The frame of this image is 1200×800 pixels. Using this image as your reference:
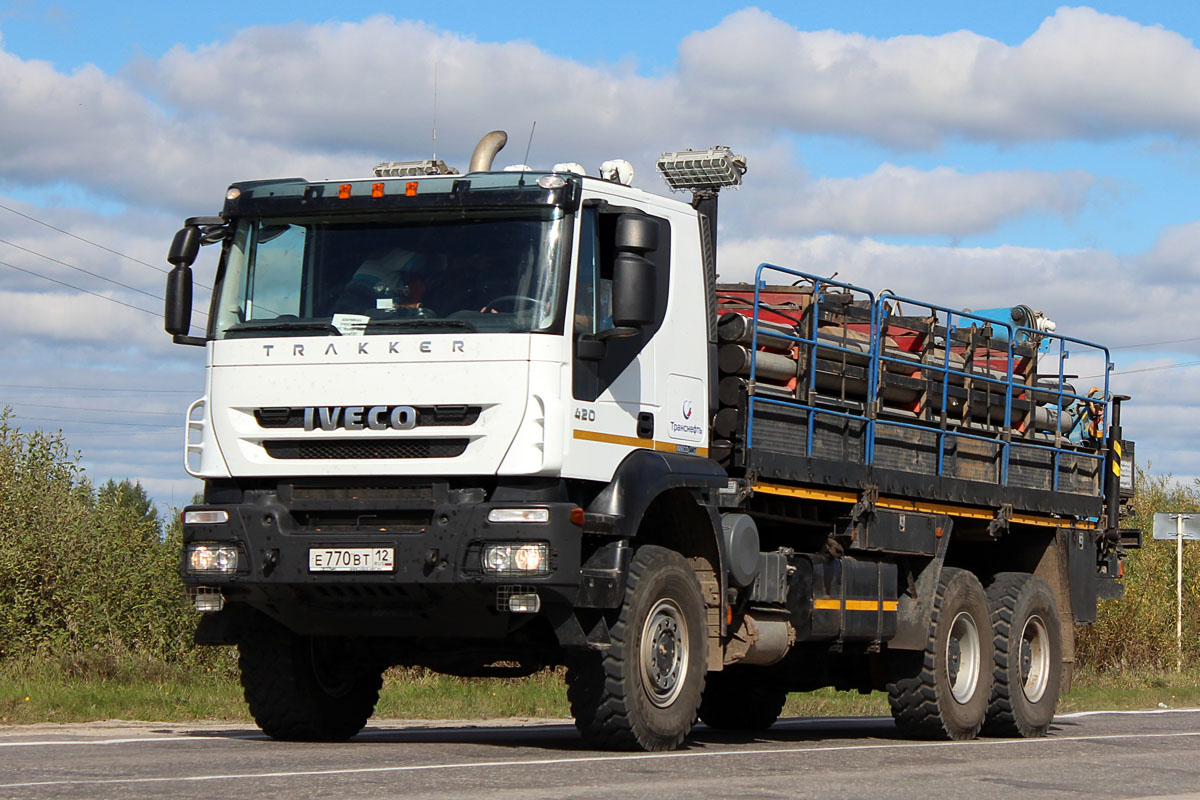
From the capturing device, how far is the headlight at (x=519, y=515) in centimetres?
934

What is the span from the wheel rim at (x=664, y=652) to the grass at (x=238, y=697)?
500 centimetres

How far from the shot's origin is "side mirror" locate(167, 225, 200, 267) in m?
10.3

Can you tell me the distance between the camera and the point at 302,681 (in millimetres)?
10930

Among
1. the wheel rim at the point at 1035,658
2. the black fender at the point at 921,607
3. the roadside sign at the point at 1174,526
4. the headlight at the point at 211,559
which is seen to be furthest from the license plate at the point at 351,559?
the roadside sign at the point at 1174,526

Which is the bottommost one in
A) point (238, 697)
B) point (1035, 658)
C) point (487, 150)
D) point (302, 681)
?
point (238, 697)

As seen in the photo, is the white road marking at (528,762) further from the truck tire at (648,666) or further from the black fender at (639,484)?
the black fender at (639,484)

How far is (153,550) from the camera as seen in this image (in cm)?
2739

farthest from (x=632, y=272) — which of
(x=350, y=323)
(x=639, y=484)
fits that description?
(x=350, y=323)

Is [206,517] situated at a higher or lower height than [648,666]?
higher

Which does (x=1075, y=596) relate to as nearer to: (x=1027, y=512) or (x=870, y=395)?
(x=1027, y=512)

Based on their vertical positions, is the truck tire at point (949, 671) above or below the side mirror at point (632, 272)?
below

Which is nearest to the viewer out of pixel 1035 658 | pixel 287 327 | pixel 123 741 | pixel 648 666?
pixel 287 327

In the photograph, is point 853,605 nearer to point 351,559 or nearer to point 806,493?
point 806,493

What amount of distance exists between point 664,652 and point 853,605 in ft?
9.03
